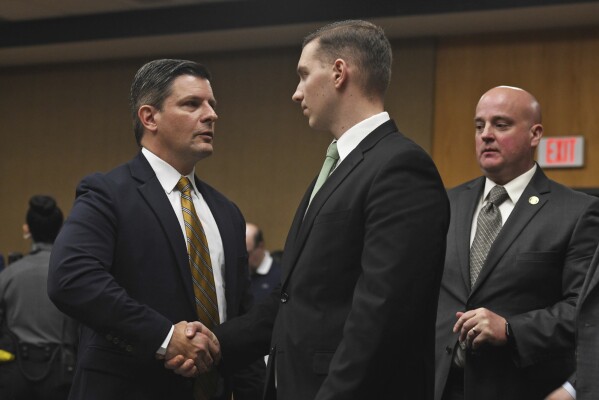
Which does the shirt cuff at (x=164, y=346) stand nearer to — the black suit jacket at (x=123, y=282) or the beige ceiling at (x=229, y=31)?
the black suit jacket at (x=123, y=282)

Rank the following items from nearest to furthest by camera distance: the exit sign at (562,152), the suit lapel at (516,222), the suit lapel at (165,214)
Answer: the suit lapel at (165,214)
the suit lapel at (516,222)
the exit sign at (562,152)

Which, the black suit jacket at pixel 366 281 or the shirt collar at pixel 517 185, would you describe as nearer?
the black suit jacket at pixel 366 281

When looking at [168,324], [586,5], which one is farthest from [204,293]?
[586,5]

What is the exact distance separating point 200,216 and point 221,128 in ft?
20.9

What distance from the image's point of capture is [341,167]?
7.98 feet

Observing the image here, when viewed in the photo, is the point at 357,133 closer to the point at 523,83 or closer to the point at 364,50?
the point at 364,50

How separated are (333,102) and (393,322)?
63cm

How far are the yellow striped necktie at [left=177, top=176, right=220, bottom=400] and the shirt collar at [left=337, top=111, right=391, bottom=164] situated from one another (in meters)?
0.63

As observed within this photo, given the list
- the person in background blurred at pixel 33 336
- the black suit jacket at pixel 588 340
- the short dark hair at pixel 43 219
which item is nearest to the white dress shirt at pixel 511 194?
the black suit jacket at pixel 588 340

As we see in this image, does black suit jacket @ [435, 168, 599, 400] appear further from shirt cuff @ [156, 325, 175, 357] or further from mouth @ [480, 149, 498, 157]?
shirt cuff @ [156, 325, 175, 357]

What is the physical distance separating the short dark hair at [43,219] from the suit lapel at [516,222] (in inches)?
107

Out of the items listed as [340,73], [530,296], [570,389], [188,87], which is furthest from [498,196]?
[188,87]

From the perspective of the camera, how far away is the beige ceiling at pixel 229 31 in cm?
770

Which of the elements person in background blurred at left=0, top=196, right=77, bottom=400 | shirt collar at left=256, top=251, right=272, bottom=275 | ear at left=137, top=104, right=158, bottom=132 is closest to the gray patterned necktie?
ear at left=137, top=104, right=158, bottom=132
